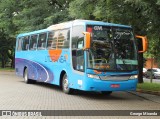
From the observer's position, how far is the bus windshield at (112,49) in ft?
53.4

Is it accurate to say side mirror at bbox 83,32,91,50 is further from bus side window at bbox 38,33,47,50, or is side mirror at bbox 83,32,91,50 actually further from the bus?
bus side window at bbox 38,33,47,50

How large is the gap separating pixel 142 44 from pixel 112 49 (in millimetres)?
1664

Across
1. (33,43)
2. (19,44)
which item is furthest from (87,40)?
(19,44)

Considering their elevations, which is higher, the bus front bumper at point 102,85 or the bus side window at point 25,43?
the bus side window at point 25,43

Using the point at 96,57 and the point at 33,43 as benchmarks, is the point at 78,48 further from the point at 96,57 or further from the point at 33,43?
the point at 33,43

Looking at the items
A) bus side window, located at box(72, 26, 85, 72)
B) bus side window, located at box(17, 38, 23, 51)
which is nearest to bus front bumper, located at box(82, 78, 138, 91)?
bus side window, located at box(72, 26, 85, 72)

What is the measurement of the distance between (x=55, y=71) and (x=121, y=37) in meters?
4.29

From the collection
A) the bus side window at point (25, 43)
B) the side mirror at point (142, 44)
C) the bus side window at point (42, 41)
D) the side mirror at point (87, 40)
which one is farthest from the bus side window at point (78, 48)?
→ the bus side window at point (25, 43)

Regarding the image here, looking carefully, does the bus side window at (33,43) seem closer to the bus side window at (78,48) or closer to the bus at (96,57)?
the bus at (96,57)

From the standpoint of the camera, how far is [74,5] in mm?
20094

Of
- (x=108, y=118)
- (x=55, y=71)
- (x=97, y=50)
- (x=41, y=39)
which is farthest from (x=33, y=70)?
(x=108, y=118)

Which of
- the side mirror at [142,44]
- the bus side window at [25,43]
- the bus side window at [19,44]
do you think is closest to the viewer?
the side mirror at [142,44]

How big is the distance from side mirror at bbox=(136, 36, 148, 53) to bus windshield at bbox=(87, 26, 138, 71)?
38 centimetres

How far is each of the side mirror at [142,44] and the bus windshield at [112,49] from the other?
38 centimetres
